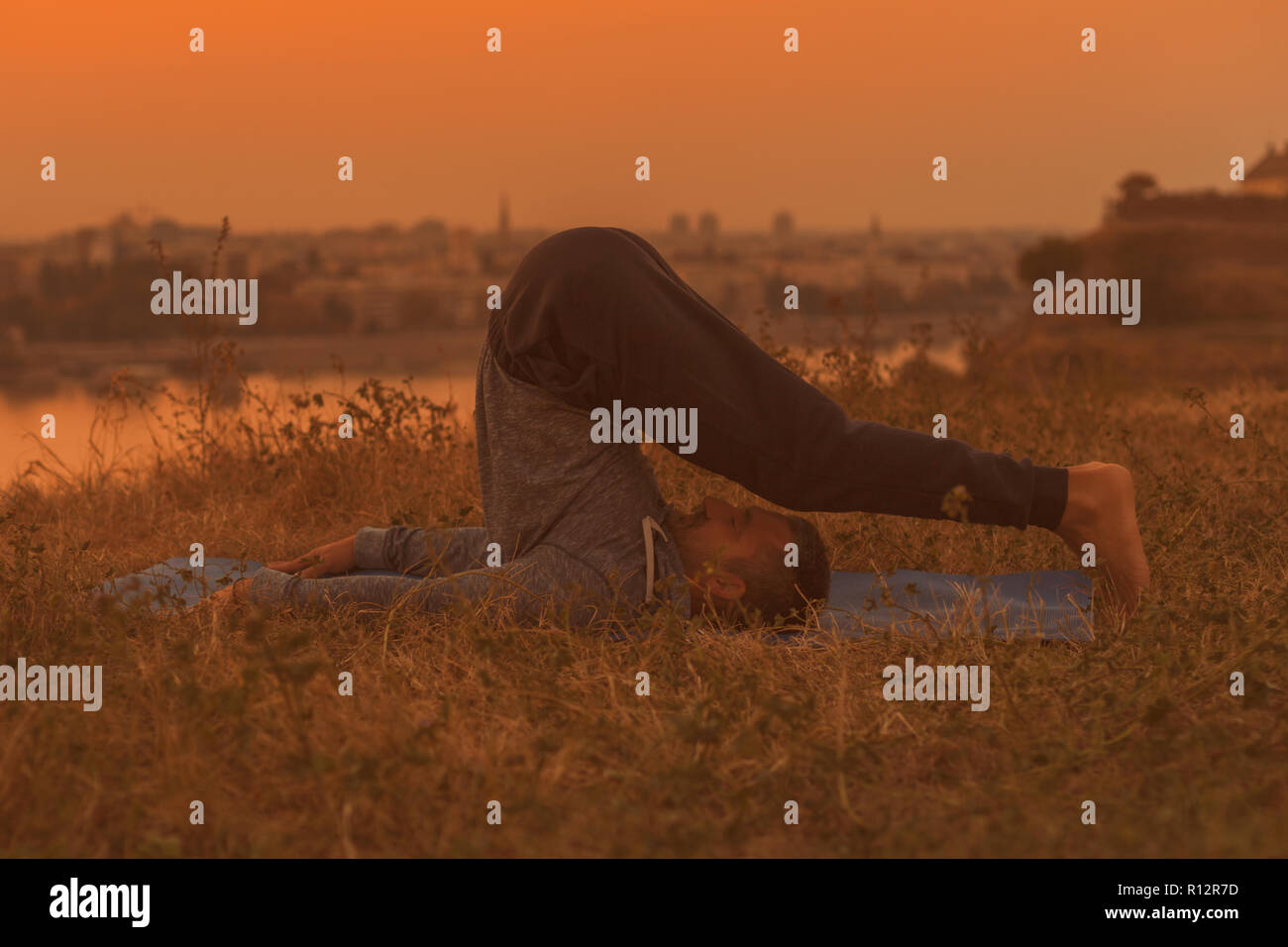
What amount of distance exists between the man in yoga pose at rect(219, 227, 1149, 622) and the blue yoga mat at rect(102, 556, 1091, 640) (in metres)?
0.18

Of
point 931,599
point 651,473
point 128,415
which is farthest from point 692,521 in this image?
point 128,415

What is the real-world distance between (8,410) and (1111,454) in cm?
553

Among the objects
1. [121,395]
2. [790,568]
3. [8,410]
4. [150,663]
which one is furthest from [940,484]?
[8,410]

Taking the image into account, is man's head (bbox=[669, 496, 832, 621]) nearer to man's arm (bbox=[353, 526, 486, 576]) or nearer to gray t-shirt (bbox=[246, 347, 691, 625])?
gray t-shirt (bbox=[246, 347, 691, 625])

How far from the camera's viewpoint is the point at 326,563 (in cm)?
416

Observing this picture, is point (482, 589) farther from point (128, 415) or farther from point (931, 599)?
point (128, 415)

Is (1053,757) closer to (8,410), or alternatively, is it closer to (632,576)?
(632,576)

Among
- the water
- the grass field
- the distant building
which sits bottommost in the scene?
the grass field

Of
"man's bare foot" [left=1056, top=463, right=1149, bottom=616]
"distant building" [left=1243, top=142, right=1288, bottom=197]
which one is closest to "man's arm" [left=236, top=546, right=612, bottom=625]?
"man's bare foot" [left=1056, top=463, right=1149, bottom=616]

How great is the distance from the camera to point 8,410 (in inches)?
239

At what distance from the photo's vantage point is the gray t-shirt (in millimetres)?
3334

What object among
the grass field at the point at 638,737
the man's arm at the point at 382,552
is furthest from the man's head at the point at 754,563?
the man's arm at the point at 382,552

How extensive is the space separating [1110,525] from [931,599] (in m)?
0.66
